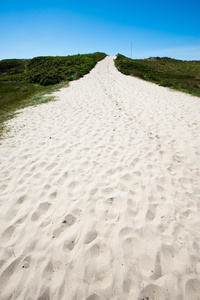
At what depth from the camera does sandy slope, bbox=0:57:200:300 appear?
6.55 ft

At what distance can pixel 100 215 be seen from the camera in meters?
2.83

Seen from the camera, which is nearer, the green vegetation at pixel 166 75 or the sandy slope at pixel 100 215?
the sandy slope at pixel 100 215

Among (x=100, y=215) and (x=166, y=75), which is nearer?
(x=100, y=215)

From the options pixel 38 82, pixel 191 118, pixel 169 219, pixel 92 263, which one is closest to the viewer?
pixel 92 263

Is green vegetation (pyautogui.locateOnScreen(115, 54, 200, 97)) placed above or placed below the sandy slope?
above

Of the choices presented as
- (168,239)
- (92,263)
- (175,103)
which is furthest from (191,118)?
(92,263)

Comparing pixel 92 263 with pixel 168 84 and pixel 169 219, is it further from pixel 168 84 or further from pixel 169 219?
pixel 168 84

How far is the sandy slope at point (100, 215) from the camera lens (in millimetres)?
1995

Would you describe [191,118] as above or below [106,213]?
above

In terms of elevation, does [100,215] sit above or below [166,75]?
below

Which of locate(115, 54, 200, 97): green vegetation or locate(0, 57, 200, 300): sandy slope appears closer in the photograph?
locate(0, 57, 200, 300): sandy slope

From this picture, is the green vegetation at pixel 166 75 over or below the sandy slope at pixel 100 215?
over

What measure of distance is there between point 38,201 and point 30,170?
1.21m

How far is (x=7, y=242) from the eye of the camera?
2.41 meters
